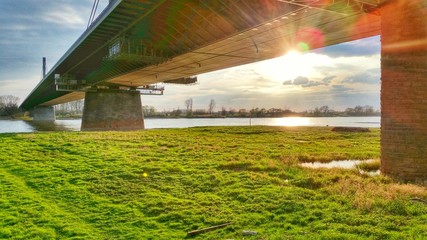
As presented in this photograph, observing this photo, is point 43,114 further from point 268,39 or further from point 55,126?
point 268,39

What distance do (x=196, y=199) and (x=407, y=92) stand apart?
7.81 meters

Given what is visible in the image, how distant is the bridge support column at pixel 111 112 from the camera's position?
4966cm

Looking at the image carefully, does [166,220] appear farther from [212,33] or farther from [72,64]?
[72,64]

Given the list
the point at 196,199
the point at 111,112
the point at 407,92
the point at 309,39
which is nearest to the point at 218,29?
the point at 309,39

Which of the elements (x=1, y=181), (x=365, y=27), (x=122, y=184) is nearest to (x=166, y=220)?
(x=122, y=184)

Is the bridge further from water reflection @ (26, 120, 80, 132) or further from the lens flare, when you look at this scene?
water reflection @ (26, 120, 80, 132)

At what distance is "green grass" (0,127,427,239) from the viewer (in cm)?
730

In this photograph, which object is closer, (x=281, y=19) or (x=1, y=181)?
(x=1, y=181)

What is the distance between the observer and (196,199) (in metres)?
9.56

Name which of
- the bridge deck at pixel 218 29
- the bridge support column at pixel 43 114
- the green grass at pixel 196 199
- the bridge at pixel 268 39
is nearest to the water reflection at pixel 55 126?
the bridge at pixel 268 39

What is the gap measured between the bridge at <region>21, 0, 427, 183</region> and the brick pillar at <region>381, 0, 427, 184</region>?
3cm

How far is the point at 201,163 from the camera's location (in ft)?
46.1

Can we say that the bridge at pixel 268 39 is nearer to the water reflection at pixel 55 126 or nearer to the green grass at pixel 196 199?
the green grass at pixel 196 199

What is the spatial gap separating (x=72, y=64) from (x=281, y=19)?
3088cm
